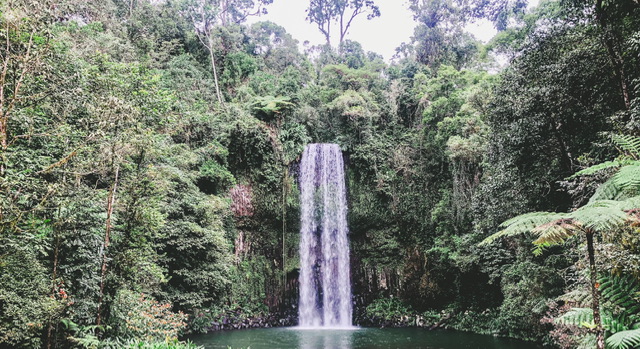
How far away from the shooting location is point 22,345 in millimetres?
5121

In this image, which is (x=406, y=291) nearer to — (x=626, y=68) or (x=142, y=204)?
(x=626, y=68)

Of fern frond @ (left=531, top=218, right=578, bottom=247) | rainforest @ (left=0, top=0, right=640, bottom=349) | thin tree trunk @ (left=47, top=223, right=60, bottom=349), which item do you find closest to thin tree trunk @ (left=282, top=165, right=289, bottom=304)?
rainforest @ (left=0, top=0, right=640, bottom=349)

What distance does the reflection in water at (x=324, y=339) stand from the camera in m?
10.0

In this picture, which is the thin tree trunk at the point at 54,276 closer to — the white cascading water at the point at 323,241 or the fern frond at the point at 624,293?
the fern frond at the point at 624,293

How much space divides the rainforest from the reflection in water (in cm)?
268

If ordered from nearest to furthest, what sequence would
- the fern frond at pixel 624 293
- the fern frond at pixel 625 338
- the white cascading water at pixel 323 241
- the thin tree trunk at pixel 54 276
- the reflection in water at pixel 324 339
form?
the fern frond at pixel 625 338
the fern frond at pixel 624 293
the thin tree trunk at pixel 54 276
the reflection in water at pixel 324 339
the white cascading water at pixel 323 241

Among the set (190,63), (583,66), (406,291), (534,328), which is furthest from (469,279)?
(190,63)

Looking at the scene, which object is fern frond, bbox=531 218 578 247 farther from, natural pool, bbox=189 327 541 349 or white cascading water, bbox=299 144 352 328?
white cascading water, bbox=299 144 352 328

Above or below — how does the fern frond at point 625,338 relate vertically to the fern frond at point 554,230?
below

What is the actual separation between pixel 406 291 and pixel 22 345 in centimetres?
1346

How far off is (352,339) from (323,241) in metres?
5.73

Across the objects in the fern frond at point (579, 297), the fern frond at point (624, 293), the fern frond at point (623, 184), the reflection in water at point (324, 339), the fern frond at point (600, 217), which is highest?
the fern frond at point (623, 184)

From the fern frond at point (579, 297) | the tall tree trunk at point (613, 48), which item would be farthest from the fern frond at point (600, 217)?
the tall tree trunk at point (613, 48)

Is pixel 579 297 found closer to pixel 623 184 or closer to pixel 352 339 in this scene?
pixel 623 184
